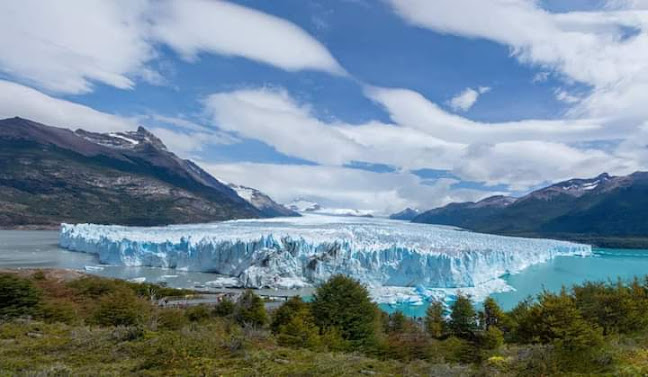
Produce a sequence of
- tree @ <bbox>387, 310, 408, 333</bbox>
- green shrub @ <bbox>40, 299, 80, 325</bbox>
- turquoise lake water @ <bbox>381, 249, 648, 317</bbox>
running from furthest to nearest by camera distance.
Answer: turquoise lake water @ <bbox>381, 249, 648, 317</bbox>, tree @ <bbox>387, 310, 408, 333</bbox>, green shrub @ <bbox>40, 299, 80, 325</bbox>

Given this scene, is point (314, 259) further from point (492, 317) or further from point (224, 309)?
point (492, 317)

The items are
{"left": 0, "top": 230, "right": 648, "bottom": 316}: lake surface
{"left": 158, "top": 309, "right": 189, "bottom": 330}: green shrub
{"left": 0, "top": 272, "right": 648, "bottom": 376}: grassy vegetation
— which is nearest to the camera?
{"left": 0, "top": 272, "right": 648, "bottom": 376}: grassy vegetation

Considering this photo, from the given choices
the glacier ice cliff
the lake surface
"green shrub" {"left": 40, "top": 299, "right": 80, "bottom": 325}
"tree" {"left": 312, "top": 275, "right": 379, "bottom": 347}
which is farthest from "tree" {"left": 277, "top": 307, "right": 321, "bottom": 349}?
the glacier ice cliff

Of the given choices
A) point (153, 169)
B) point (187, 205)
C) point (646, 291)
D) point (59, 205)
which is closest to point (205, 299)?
point (646, 291)

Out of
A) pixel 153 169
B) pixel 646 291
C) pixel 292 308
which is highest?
pixel 153 169

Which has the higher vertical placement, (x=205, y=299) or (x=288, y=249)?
(x=288, y=249)

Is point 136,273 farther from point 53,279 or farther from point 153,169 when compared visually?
point 153,169

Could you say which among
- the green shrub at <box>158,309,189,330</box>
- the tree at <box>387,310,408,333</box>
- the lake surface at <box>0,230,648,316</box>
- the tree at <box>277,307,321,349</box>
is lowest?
the lake surface at <box>0,230,648,316</box>

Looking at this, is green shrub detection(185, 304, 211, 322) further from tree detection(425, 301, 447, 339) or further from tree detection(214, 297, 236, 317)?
tree detection(425, 301, 447, 339)
